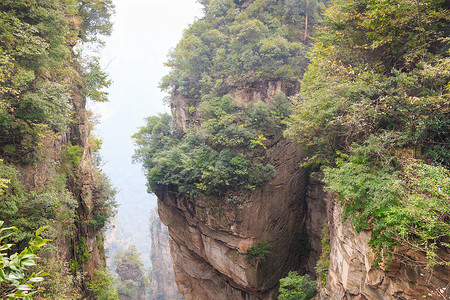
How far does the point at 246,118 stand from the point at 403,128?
7806 mm

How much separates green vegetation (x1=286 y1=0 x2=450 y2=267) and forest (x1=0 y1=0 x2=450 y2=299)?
0.13ft

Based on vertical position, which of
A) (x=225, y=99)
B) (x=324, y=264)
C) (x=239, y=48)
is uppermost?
(x=239, y=48)

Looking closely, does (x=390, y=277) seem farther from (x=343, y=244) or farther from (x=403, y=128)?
(x=403, y=128)

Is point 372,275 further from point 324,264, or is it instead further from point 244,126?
point 244,126

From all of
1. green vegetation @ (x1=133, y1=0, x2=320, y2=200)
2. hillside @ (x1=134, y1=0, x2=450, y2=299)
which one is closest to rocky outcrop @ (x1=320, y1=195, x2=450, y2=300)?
hillside @ (x1=134, y1=0, x2=450, y2=299)

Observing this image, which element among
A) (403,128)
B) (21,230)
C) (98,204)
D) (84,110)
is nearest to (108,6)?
(84,110)

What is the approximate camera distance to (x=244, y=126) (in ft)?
41.6

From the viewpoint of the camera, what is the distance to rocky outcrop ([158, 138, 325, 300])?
12117mm

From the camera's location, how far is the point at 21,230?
5.81m

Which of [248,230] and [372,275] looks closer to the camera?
[372,275]

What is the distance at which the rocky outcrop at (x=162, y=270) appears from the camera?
35844 mm

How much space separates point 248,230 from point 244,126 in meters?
5.73

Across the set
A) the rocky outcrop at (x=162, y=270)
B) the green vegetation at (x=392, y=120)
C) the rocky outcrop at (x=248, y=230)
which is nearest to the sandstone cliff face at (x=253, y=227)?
the rocky outcrop at (x=248, y=230)

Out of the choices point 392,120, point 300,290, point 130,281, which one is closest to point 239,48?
point 392,120
